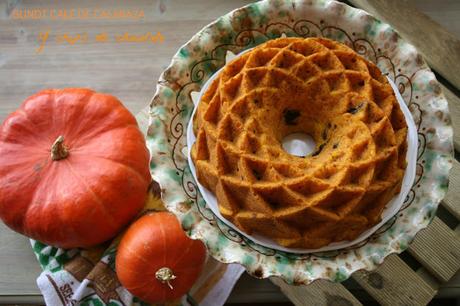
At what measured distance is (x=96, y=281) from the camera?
1.07m

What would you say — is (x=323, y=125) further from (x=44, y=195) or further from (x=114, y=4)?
(x=114, y=4)

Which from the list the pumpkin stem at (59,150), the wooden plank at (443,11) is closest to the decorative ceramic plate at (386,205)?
the pumpkin stem at (59,150)

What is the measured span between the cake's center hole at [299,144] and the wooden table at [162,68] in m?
0.34

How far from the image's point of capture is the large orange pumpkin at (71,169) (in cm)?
100

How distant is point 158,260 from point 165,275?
1.6 inches

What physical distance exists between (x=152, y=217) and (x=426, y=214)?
56 cm

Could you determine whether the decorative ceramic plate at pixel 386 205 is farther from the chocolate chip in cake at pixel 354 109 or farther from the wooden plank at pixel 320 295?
the wooden plank at pixel 320 295

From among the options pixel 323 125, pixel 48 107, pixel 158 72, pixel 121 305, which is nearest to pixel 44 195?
pixel 48 107

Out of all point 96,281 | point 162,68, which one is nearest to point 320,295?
point 96,281

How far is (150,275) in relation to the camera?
100 cm

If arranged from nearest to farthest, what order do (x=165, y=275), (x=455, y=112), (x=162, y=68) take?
(x=165, y=275), (x=455, y=112), (x=162, y=68)

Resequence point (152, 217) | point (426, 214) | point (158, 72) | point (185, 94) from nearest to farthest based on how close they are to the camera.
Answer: point (426, 214) → point (185, 94) → point (152, 217) → point (158, 72)

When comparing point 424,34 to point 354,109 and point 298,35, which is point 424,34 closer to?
point 298,35

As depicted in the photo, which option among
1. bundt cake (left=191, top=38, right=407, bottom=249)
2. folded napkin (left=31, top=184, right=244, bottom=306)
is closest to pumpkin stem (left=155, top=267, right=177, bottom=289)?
folded napkin (left=31, top=184, right=244, bottom=306)
